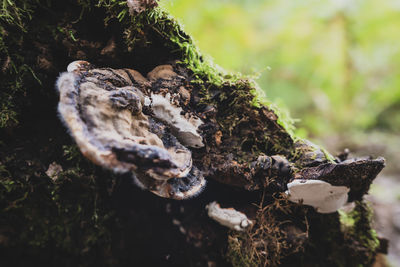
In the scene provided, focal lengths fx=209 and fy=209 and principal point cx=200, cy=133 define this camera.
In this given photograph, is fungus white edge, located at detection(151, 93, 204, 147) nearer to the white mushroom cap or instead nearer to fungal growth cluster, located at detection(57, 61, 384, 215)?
fungal growth cluster, located at detection(57, 61, 384, 215)

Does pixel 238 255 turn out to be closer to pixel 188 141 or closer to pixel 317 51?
pixel 188 141

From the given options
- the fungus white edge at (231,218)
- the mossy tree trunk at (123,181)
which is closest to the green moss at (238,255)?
the mossy tree trunk at (123,181)

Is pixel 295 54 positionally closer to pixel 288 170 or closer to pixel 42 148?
pixel 288 170

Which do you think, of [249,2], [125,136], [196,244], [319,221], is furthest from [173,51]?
[249,2]

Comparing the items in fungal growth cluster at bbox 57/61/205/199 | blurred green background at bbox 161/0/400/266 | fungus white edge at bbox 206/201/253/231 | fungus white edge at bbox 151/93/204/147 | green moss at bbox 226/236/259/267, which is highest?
blurred green background at bbox 161/0/400/266

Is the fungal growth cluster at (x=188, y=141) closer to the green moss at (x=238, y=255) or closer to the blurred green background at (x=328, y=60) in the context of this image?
the green moss at (x=238, y=255)

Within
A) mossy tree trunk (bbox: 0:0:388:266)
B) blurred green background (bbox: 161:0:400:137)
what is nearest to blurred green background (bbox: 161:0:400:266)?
blurred green background (bbox: 161:0:400:137)
